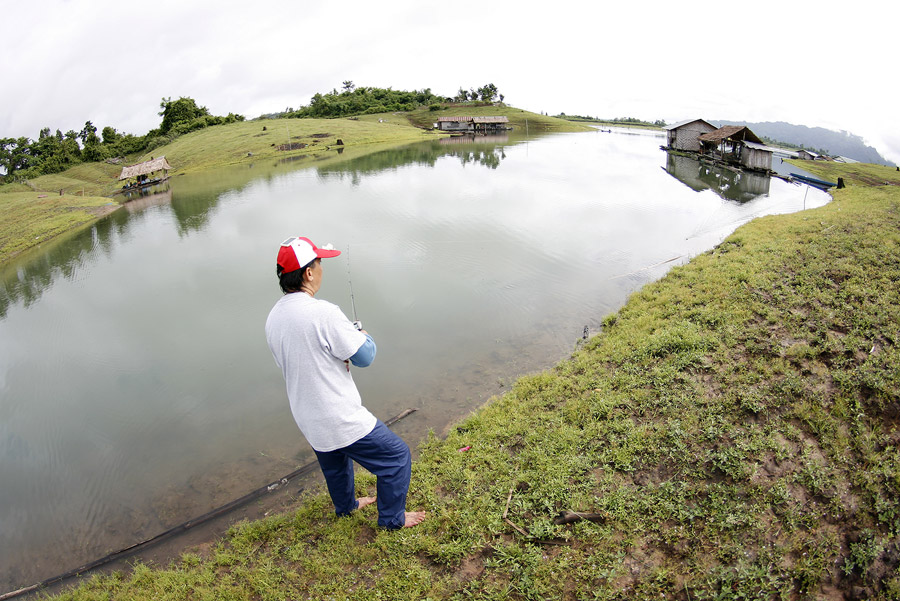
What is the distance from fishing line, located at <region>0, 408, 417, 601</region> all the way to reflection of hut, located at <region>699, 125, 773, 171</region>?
39.7 meters

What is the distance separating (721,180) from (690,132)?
2347 cm

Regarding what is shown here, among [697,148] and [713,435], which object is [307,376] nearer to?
[713,435]

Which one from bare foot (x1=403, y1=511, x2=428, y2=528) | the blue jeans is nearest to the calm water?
bare foot (x1=403, y1=511, x2=428, y2=528)

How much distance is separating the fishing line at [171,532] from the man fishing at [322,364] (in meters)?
2.58

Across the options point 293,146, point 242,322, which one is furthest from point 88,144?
point 242,322

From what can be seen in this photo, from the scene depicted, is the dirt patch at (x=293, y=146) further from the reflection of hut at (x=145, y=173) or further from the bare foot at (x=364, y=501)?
the bare foot at (x=364, y=501)

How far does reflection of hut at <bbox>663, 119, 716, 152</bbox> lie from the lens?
48.1 metres

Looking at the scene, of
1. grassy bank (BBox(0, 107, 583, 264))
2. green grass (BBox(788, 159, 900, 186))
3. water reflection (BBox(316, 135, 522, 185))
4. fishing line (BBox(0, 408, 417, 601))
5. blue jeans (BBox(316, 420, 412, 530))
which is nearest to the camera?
blue jeans (BBox(316, 420, 412, 530))

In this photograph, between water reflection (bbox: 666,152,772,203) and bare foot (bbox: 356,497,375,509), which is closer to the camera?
bare foot (bbox: 356,497,375,509)

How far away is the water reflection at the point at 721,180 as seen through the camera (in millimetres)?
25423

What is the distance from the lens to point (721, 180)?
3045 cm

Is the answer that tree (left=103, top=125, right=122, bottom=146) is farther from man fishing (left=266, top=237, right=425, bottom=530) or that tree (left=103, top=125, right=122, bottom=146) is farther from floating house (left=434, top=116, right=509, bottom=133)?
man fishing (left=266, top=237, right=425, bottom=530)

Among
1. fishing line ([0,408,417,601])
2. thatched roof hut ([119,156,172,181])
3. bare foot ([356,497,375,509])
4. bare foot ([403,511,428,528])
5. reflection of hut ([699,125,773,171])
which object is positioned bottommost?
fishing line ([0,408,417,601])

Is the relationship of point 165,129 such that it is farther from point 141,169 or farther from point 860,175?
point 860,175
